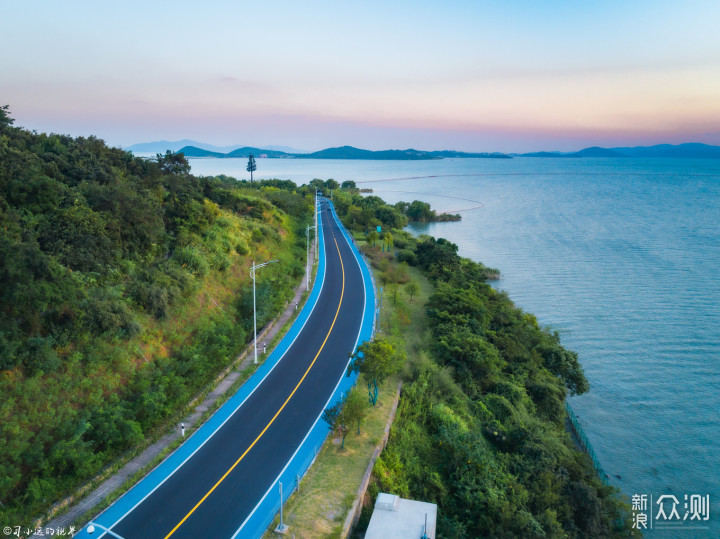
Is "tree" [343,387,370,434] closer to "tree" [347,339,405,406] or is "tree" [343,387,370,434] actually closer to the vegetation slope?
the vegetation slope

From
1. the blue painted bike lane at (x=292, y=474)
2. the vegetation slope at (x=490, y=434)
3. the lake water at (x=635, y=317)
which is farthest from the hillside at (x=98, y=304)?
the lake water at (x=635, y=317)

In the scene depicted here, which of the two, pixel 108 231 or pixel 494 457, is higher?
pixel 108 231

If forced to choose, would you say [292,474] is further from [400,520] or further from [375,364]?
[375,364]

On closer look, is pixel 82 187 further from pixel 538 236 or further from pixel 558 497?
pixel 538 236

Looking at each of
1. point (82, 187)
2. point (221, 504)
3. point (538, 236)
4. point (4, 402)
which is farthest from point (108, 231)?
point (538, 236)

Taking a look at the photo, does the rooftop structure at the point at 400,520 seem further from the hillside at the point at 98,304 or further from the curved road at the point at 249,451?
the hillside at the point at 98,304

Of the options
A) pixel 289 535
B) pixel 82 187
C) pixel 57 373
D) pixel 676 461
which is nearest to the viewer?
pixel 289 535

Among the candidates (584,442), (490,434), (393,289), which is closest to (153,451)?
(490,434)
